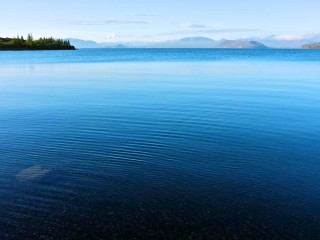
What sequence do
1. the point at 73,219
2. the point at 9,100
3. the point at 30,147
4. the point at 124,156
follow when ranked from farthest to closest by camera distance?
1. the point at 9,100
2. the point at 30,147
3. the point at 124,156
4. the point at 73,219

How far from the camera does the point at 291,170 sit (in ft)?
65.6

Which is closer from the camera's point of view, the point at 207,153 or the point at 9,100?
the point at 207,153

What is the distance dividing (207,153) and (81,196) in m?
9.23

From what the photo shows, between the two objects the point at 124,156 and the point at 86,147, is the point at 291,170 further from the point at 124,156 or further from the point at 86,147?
the point at 86,147

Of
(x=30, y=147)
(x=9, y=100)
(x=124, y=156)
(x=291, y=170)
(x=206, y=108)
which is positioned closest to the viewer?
(x=291, y=170)

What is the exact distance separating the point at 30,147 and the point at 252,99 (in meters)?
28.7

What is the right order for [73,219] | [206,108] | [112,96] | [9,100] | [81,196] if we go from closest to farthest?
[73,219]
[81,196]
[206,108]
[9,100]
[112,96]

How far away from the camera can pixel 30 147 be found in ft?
77.6

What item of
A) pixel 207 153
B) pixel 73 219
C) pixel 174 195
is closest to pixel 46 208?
pixel 73 219

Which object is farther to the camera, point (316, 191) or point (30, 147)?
point (30, 147)

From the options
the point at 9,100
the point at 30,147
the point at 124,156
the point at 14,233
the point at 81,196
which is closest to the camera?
the point at 14,233

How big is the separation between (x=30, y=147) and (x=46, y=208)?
9502mm

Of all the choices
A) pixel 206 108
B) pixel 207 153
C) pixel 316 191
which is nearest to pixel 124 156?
pixel 207 153

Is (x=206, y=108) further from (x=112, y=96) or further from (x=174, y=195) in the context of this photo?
(x=174, y=195)
